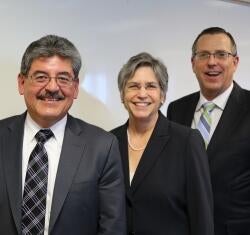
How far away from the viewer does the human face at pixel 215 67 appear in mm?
2068

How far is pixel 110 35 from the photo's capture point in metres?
2.37

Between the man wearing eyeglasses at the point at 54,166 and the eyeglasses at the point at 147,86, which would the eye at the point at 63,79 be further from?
the eyeglasses at the point at 147,86

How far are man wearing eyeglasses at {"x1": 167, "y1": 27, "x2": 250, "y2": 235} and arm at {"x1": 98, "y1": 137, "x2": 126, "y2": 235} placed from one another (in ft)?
1.93

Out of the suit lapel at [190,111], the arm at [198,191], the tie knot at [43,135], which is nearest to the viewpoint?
the tie knot at [43,135]

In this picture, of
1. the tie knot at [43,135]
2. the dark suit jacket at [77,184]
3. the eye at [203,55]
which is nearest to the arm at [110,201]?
the dark suit jacket at [77,184]

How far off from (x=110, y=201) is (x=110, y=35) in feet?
3.84

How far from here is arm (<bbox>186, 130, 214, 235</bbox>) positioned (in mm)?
1708

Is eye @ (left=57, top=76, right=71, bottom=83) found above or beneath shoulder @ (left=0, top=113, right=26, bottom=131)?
above

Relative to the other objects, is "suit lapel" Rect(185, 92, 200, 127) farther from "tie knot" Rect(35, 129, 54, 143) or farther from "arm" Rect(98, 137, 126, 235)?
"tie knot" Rect(35, 129, 54, 143)

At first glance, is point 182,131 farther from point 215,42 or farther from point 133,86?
point 215,42

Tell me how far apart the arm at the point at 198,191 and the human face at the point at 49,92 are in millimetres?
587

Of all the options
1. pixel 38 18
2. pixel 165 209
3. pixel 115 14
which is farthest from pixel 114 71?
pixel 165 209

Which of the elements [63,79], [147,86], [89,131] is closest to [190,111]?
[147,86]

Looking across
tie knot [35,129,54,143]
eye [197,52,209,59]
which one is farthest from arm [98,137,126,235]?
eye [197,52,209,59]
